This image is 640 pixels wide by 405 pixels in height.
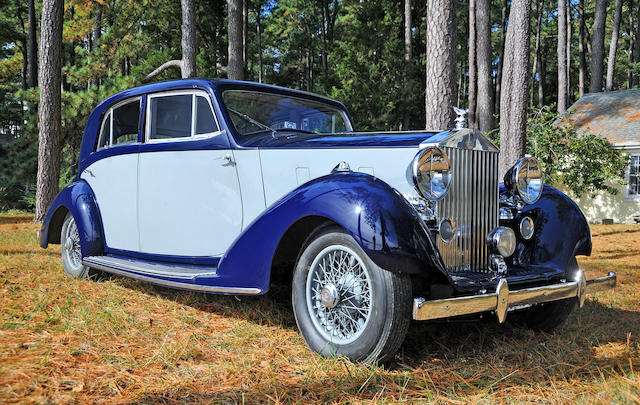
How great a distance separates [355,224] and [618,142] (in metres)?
15.5

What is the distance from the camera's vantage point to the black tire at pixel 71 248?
16.6ft

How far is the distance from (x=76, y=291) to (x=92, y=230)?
1.85 feet

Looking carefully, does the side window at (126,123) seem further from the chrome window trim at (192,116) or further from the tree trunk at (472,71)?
the tree trunk at (472,71)

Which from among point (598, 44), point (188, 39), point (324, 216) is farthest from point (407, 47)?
point (324, 216)

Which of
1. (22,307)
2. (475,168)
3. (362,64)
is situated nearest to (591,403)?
(475,168)

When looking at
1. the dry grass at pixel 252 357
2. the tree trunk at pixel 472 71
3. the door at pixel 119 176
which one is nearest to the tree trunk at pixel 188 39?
the door at pixel 119 176

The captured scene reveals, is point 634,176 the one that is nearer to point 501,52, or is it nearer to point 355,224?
point 501,52

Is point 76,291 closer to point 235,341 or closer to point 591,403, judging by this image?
point 235,341

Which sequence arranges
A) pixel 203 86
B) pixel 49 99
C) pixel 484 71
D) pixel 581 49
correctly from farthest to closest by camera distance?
1. pixel 581 49
2. pixel 484 71
3. pixel 49 99
4. pixel 203 86

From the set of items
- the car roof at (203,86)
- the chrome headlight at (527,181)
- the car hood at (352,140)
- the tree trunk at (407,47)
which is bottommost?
the chrome headlight at (527,181)

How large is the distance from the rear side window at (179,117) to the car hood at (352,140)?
1.50 feet

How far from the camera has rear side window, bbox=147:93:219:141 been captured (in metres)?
3.93

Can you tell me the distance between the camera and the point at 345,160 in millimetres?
3250

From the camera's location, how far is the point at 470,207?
127 inches
